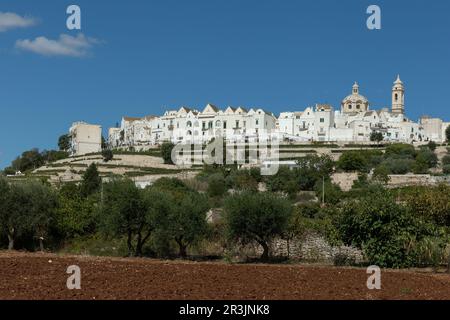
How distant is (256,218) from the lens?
27906 mm

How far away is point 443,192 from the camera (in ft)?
88.7

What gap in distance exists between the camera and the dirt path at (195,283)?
11.4 metres

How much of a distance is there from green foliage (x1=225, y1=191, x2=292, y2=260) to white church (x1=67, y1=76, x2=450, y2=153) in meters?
77.8

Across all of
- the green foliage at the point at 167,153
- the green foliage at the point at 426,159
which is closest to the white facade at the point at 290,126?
the green foliage at the point at 167,153

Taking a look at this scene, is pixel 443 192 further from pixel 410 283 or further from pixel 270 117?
pixel 270 117

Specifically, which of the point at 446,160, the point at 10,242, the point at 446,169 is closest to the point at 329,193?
the point at 446,169

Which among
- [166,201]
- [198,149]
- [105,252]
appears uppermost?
[198,149]

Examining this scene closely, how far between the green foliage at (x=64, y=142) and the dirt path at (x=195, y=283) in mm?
121821

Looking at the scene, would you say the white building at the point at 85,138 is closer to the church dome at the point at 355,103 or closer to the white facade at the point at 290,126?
the white facade at the point at 290,126

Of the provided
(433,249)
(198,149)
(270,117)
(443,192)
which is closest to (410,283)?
(433,249)

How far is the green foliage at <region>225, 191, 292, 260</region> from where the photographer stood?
2802 centimetres

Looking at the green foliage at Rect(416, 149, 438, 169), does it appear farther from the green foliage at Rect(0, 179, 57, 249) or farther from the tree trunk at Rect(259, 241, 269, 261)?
the green foliage at Rect(0, 179, 57, 249)

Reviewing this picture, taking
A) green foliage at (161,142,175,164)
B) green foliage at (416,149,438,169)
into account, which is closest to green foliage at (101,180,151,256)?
green foliage at (416,149,438,169)
